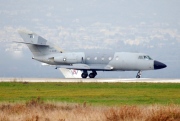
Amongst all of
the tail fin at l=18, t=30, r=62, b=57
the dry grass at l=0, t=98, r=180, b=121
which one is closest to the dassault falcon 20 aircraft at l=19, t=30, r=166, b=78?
the tail fin at l=18, t=30, r=62, b=57

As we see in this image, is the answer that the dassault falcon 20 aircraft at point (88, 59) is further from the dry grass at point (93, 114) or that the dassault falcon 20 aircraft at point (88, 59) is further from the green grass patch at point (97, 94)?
the dry grass at point (93, 114)

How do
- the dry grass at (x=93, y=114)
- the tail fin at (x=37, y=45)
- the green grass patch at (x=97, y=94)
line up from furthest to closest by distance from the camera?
the tail fin at (x=37, y=45) → the green grass patch at (x=97, y=94) → the dry grass at (x=93, y=114)

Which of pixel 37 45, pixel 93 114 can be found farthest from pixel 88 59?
pixel 93 114

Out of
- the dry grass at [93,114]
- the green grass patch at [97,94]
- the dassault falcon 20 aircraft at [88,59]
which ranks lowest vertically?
the dry grass at [93,114]

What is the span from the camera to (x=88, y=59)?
250 ft

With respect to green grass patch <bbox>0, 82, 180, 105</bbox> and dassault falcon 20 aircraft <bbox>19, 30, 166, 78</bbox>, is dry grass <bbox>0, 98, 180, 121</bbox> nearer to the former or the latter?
green grass patch <bbox>0, 82, 180, 105</bbox>

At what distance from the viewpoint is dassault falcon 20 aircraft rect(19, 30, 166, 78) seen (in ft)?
244

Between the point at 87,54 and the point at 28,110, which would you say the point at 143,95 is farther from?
the point at 87,54

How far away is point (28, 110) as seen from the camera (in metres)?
29.9

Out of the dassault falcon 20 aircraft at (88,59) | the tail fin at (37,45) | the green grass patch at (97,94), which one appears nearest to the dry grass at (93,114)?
the green grass patch at (97,94)

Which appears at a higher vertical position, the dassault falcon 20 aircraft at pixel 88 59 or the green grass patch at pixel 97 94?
the dassault falcon 20 aircraft at pixel 88 59

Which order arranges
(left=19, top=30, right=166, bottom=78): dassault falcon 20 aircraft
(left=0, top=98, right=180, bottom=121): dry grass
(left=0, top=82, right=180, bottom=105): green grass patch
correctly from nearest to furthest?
1. (left=0, top=98, right=180, bottom=121): dry grass
2. (left=0, top=82, right=180, bottom=105): green grass patch
3. (left=19, top=30, right=166, bottom=78): dassault falcon 20 aircraft

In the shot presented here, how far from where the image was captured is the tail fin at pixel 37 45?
79.8 meters

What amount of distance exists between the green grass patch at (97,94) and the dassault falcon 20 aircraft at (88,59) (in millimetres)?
18527
